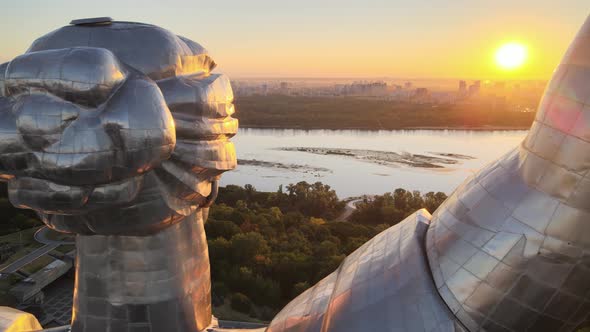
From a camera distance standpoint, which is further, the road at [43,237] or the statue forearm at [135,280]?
the road at [43,237]

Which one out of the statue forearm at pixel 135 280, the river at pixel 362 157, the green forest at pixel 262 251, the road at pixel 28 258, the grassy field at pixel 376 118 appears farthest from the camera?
the grassy field at pixel 376 118

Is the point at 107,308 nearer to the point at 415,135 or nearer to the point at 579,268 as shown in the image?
the point at 579,268

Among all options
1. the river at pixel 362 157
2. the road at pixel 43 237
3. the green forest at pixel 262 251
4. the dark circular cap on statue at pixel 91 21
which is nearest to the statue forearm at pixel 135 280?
the dark circular cap on statue at pixel 91 21

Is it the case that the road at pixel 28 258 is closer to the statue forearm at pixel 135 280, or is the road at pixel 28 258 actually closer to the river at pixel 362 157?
the statue forearm at pixel 135 280

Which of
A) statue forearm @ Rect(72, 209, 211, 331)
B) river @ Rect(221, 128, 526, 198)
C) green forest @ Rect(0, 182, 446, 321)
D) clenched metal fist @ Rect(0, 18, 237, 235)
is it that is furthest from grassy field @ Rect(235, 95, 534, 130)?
clenched metal fist @ Rect(0, 18, 237, 235)

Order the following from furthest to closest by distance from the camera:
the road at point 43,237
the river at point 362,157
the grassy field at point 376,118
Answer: the grassy field at point 376,118
the river at point 362,157
the road at point 43,237

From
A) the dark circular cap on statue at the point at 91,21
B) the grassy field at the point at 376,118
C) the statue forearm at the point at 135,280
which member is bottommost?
the grassy field at the point at 376,118

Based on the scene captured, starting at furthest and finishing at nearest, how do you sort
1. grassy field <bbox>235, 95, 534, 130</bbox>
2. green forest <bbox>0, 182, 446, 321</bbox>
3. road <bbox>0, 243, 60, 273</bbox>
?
grassy field <bbox>235, 95, 534, 130</bbox>
road <bbox>0, 243, 60, 273</bbox>
green forest <bbox>0, 182, 446, 321</bbox>

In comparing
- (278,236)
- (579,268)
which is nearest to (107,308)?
(579,268)

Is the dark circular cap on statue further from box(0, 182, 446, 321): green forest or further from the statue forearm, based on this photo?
box(0, 182, 446, 321): green forest
